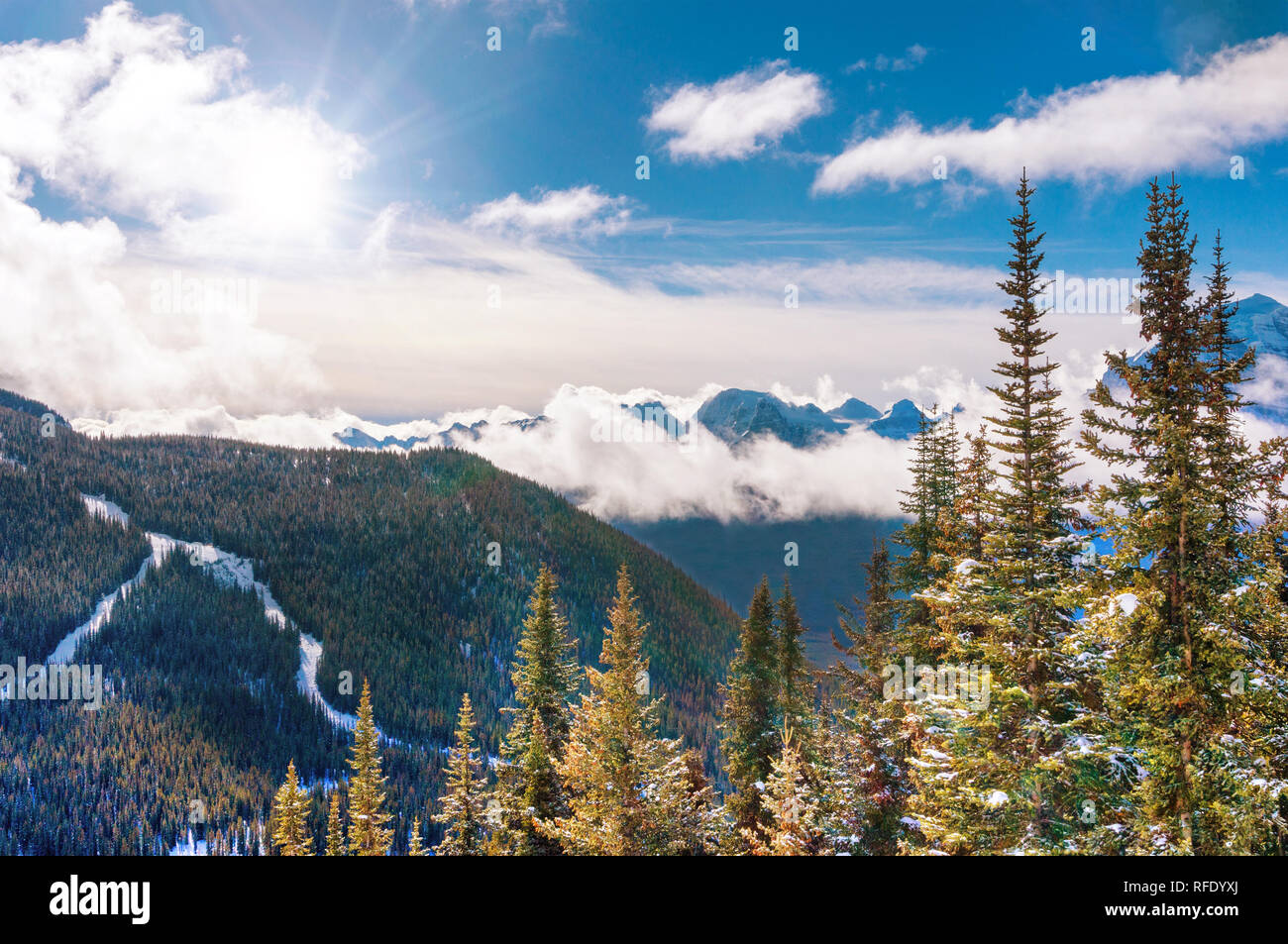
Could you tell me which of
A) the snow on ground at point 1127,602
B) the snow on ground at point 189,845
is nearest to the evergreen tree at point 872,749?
the snow on ground at point 1127,602

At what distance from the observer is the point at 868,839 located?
2055 centimetres

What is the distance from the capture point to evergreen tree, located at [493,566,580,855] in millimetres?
24156

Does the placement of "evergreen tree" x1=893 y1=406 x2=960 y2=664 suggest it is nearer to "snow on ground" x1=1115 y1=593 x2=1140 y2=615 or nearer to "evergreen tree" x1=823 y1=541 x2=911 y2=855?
"evergreen tree" x1=823 y1=541 x2=911 y2=855

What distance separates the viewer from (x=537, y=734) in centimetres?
2595

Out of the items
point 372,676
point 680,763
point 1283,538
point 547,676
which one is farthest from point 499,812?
point 372,676

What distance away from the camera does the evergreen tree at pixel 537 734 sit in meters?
24.2

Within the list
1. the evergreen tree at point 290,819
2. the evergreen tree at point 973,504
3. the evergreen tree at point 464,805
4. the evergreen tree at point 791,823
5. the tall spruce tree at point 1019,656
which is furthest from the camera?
the evergreen tree at point 290,819

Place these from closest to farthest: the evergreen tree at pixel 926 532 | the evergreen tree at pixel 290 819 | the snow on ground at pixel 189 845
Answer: the evergreen tree at pixel 926 532 → the evergreen tree at pixel 290 819 → the snow on ground at pixel 189 845

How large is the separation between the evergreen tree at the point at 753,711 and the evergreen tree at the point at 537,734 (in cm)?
760
